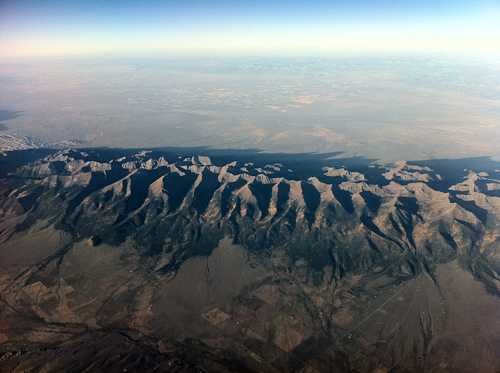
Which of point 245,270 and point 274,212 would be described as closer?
point 245,270

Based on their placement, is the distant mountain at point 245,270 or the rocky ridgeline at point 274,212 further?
the rocky ridgeline at point 274,212

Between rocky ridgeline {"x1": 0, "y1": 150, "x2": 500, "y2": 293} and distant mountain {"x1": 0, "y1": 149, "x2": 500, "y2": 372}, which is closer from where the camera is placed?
distant mountain {"x1": 0, "y1": 149, "x2": 500, "y2": 372}

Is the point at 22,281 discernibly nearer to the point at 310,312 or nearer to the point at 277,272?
the point at 277,272

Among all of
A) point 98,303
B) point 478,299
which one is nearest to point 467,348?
point 478,299

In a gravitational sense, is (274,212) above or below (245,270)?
above
